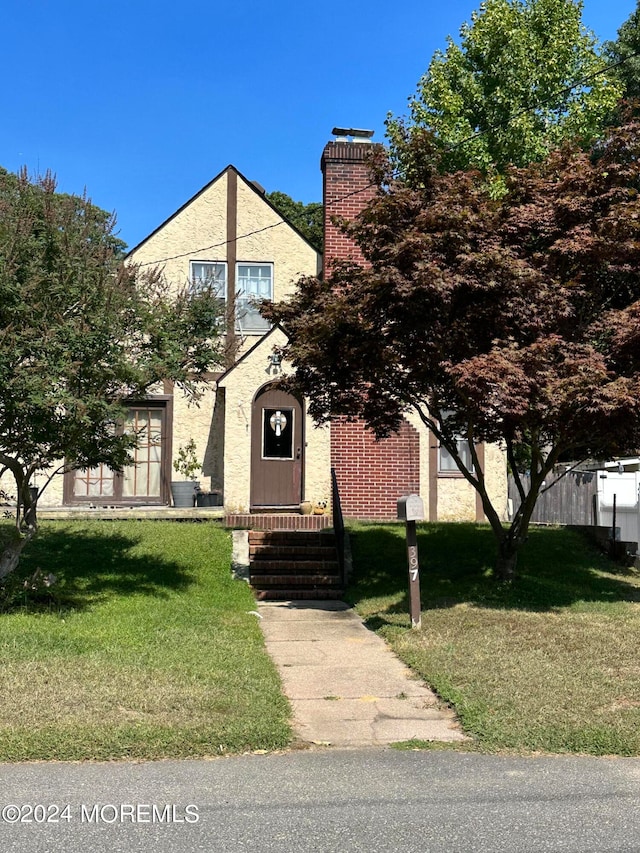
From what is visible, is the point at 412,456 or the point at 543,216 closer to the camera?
the point at 543,216

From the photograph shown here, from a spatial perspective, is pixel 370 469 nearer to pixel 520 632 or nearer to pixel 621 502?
pixel 621 502

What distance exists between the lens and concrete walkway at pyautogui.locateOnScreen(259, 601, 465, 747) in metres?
5.66

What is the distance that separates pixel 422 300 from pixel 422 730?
513cm

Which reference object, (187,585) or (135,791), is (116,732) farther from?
(187,585)

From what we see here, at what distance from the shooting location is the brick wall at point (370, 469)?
52.7 ft

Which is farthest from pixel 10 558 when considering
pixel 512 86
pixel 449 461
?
pixel 512 86

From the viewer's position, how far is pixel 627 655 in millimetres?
7508

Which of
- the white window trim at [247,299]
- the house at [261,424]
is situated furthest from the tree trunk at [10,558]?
the white window trim at [247,299]

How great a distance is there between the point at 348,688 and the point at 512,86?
683 inches

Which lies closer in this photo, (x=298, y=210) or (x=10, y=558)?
(x=10, y=558)

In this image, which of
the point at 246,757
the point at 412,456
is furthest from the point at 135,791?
the point at 412,456

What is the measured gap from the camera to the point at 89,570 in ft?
36.8

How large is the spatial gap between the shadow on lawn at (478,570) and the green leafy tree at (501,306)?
71cm

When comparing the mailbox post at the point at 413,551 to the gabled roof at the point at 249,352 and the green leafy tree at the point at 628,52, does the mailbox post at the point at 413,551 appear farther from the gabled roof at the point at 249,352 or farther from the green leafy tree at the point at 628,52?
the green leafy tree at the point at 628,52
